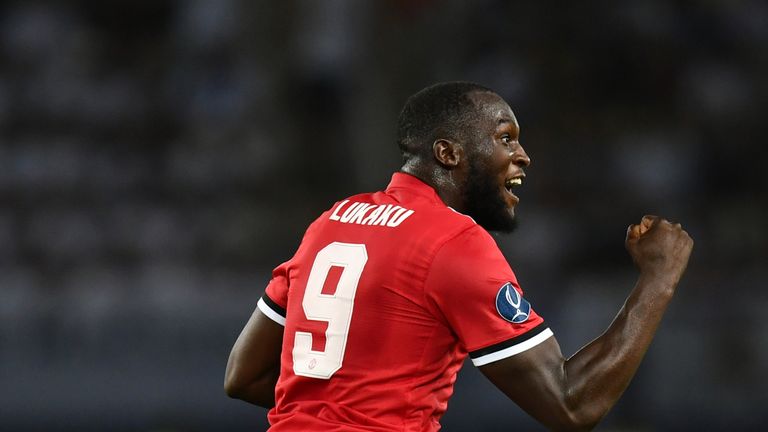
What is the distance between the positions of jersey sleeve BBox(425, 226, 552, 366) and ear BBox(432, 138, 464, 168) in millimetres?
395

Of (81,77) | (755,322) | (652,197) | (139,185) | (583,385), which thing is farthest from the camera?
(81,77)

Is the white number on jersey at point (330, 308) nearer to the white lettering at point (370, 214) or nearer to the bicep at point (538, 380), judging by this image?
the white lettering at point (370, 214)

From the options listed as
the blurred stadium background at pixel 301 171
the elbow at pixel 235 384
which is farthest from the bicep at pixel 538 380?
the blurred stadium background at pixel 301 171

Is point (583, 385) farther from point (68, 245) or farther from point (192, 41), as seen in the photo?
point (192, 41)

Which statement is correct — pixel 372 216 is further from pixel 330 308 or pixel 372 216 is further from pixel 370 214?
pixel 330 308

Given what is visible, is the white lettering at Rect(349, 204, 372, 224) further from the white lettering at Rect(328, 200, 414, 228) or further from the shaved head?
the shaved head

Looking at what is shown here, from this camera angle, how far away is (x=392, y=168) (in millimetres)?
9680

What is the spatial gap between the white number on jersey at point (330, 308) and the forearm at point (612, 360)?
2.02 ft

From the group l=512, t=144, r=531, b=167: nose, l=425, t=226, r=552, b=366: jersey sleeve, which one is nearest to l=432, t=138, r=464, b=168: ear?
l=512, t=144, r=531, b=167: nose

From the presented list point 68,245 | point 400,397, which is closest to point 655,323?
point 400,397

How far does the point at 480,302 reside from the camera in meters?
3.28

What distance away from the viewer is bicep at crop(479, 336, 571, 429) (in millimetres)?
3248

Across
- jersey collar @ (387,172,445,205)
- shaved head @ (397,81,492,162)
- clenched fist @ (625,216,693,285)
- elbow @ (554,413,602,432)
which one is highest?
shaved head @ (397,81,492,162)

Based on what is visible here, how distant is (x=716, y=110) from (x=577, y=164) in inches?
56.9
